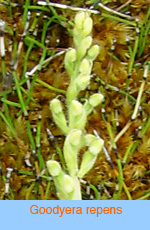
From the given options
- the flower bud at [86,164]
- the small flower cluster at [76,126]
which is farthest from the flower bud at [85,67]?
the flower bud at [86,164]

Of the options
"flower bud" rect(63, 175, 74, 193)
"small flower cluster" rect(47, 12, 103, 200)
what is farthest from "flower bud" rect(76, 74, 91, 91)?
"flower bud" rect(63, 175, 74, 193)

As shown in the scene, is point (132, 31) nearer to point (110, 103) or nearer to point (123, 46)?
point (123, 46)

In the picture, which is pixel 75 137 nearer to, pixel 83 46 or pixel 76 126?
pixel 76 126

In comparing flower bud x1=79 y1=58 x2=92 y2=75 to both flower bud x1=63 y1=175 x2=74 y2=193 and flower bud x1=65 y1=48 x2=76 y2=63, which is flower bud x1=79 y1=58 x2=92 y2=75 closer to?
flower bud x1=65 y1=48 x2=76 y2=63

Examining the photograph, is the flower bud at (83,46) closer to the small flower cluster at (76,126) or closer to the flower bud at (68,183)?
the small flower cluster at (76,126)

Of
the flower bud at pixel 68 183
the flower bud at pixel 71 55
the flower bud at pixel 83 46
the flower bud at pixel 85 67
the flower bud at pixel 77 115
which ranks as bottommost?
the flower bud at pixel 68 183

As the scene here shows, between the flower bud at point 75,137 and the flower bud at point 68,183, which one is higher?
the flower bud at point 75,137

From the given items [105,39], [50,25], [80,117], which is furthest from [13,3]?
[80,117]
